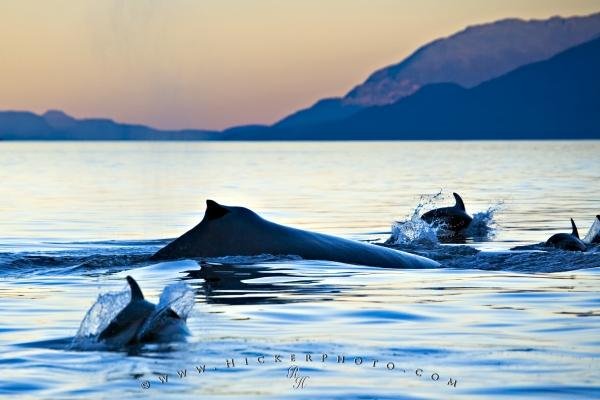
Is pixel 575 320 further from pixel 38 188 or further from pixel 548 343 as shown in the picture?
pixel 38 188

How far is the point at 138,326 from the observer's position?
9641 mm

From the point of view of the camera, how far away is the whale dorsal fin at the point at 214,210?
14.6 metres

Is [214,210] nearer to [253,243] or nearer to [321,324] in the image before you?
[253,243]

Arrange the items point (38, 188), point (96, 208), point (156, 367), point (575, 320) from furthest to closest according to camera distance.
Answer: point (38, 188) < point (96, 208) < point (575, 320) < point (156, 367)

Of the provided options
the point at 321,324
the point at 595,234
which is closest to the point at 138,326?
the point at 321,324

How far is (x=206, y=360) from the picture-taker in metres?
9.05

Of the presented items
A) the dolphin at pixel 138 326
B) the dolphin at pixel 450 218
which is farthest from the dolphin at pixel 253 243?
the dolphin at pixel 450 218

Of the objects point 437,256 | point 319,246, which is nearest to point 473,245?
point 437,256

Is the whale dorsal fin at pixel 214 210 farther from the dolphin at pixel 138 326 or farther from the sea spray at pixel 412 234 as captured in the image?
the sea spray at pixel 412 234

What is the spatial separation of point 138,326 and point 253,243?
18.4 ft

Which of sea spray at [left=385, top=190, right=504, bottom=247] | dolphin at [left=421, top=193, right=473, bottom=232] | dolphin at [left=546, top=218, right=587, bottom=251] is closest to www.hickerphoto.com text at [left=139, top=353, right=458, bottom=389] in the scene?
dolphin at [left=546, top=218, right=587, bottom=251]

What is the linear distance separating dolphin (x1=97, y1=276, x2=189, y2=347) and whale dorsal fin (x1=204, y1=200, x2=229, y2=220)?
4.62 metres

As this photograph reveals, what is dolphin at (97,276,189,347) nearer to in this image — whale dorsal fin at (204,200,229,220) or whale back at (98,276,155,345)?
whale back at (98,276,155,345)

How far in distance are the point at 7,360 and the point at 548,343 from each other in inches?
167
